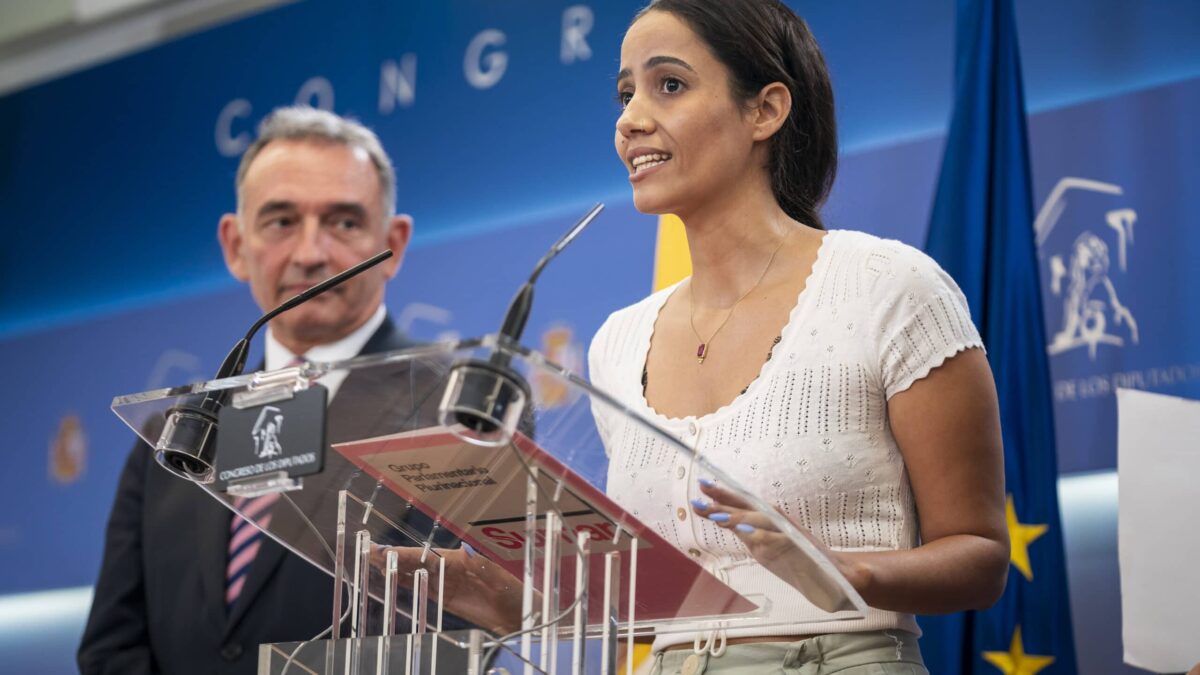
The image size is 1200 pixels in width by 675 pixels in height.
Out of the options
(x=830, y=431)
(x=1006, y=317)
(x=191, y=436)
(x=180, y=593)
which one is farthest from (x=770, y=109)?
(x=180, y=593)

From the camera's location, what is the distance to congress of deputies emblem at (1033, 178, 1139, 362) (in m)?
2.77

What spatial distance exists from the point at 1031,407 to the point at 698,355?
0.92 m

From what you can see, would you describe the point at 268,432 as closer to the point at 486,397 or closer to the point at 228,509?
the point at 486,397

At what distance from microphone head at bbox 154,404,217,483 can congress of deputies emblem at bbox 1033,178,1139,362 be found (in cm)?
187

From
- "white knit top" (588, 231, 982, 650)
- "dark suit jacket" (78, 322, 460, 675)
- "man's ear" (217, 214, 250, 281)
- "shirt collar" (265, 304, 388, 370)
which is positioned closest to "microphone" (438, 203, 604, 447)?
"white knit top" (588, 231, 982, 650)

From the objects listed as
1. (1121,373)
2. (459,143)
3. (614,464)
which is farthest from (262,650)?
(459,143)

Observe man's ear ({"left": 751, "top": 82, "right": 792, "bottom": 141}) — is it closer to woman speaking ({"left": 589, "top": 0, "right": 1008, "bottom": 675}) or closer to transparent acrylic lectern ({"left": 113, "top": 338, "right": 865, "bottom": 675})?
woman speaking ({"left": 589, "top": 0, "right": 1008, "bottom": 675})

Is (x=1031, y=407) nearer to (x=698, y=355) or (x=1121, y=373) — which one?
(x=1121, y=373)

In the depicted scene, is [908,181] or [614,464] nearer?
[614,464]

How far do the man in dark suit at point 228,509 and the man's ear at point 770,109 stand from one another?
1536 millimetres

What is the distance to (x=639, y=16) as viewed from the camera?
2.22 metres

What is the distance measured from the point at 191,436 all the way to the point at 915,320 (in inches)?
36.2

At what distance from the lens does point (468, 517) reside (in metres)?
1.51

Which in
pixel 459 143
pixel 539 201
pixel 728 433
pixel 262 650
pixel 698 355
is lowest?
pixel 262 650
